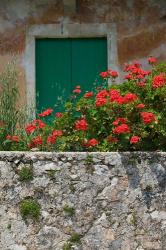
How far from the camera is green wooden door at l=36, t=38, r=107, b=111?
9711 millimetres

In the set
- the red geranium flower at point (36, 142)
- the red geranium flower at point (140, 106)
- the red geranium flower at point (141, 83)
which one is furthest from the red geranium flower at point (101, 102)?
the red geranium flower at point (36, 142)

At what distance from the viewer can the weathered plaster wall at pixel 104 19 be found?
9.62 meters

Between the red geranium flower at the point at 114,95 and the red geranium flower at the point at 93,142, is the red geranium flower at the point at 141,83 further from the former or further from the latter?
the red geranium flower at the point at 93,142

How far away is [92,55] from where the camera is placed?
32.0 ft

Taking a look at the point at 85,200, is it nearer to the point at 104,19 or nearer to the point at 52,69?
the point at 52,69

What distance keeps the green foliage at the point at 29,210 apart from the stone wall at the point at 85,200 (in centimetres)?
3

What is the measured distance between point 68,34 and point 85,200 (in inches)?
172

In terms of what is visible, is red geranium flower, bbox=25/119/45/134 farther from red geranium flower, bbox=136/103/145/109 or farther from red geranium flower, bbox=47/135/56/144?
red geranium flower, bbox=136/103/145/109

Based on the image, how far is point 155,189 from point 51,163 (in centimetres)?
91

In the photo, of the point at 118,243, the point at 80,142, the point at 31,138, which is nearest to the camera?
the point at 118,243

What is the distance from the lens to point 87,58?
384 inches

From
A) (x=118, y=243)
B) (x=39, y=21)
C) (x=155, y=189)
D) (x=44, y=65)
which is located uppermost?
(x=39, y=21)

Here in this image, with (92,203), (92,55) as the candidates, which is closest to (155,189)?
(92,203)

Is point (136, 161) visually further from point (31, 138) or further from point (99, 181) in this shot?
point (31, 138)
